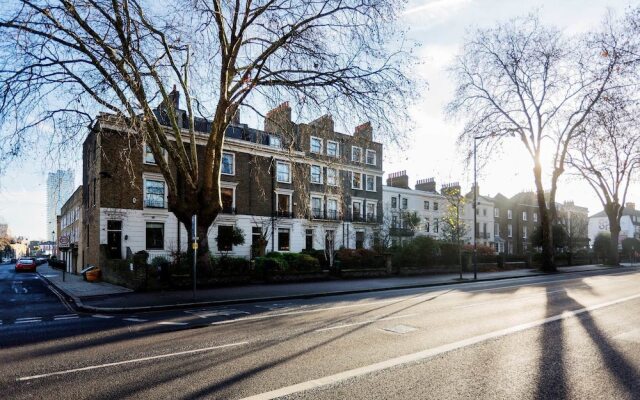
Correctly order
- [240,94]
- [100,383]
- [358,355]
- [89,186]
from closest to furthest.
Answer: [100,383] < [358,355] < [240,94] < [89,186]

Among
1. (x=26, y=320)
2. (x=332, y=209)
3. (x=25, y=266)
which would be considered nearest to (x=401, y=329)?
(x=26, y=320)

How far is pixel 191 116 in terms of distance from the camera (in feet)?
61.2

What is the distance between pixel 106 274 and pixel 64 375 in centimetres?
2112

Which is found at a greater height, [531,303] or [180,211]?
[180,211]

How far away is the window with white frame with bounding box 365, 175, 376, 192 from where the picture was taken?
47.7 metres

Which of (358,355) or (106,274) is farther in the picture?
(106,274)

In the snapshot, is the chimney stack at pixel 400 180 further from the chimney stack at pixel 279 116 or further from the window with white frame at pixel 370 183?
the chimney stack at pixel 279 116

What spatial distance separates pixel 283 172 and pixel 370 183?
1220cm

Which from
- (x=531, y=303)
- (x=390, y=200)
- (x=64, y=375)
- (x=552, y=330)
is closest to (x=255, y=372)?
(x=64, y=375)

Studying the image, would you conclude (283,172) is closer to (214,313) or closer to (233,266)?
(233,266)

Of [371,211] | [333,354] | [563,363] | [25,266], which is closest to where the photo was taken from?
[563,363]

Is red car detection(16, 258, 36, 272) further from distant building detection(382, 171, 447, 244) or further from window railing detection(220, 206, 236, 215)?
distant building detection(382, 171, 447, 244)

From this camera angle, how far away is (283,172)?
132ft

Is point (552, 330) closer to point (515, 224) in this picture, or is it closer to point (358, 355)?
point (358, 355)
